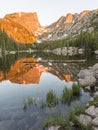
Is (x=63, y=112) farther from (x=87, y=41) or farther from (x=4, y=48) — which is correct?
(x=4, y=48)

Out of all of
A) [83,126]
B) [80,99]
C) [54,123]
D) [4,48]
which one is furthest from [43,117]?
[4,48]

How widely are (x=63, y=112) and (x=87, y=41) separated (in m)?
137

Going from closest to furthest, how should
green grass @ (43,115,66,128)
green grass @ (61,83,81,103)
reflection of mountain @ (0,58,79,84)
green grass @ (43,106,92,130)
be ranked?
1. green grass @ (43,106,92,130)
2. green grass @ (43,115,66,128)
3. green grass @ (61,83,81,103)
4. reflection of mountain @ (0,58,79,84)

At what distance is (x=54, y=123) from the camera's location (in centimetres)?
2006

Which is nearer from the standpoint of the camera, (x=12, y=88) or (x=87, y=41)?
(x=12, y=88)

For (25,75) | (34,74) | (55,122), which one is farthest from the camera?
(25,75)

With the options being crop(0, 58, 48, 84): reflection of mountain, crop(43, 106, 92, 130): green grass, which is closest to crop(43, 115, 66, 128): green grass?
crop(43, 106, 92, 130): green grass

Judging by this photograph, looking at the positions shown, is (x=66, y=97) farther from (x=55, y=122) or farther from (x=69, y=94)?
(x=55, y=122)

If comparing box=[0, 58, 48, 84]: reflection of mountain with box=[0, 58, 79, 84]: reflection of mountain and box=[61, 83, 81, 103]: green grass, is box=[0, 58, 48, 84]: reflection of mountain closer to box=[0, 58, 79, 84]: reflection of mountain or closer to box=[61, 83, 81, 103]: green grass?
box=[0, 58, 79, 84]: reflection of mountain

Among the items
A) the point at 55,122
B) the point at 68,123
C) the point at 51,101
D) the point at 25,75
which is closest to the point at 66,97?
the point at 51,101

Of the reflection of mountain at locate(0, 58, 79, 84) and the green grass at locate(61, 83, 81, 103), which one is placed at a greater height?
the reflection of mountain at locate(0, 58, 79, 84)

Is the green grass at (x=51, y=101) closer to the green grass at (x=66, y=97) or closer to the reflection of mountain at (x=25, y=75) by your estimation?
the green grass at (x=66, y=97)

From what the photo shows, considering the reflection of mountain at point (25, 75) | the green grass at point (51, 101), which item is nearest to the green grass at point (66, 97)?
the green grass at point (51, 101)

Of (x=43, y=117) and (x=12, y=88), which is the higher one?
(x=12, y=88)
